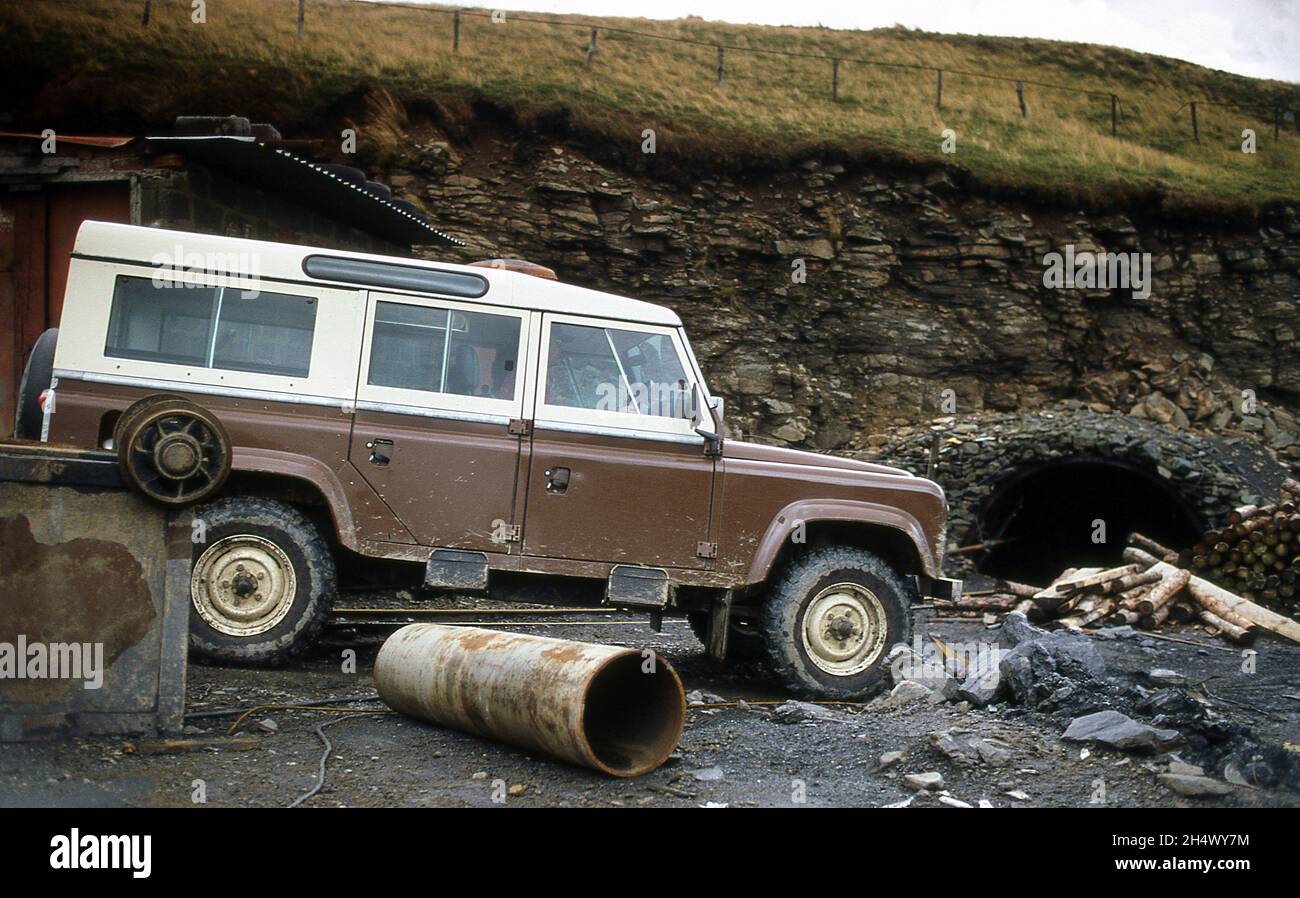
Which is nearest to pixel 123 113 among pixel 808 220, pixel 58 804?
pixel 808 220

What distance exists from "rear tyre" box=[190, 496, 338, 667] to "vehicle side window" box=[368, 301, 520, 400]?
1072mm

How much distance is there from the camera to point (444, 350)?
688 centimetres

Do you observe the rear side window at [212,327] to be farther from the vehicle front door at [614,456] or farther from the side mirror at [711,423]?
the side mirror at [711,423]

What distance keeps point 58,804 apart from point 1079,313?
72.6 ft

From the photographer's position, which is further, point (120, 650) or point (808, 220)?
point (808, 220)

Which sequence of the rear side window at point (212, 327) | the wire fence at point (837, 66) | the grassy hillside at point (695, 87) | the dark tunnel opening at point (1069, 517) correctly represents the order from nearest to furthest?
the rear side window at point (212, 327) < the dark tunnel opening at point (1069, 517) < the grassy hillside at point (695, 87) < the wire fence at point (837, 66)

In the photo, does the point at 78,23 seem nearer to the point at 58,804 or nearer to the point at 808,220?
the point at 808,220

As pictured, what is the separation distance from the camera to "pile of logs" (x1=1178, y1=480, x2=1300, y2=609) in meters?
12.4

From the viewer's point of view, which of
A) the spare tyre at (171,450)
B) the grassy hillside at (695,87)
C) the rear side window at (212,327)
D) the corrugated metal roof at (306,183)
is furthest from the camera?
the grassy hillside at (695,87)

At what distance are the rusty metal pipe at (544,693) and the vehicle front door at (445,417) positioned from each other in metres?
1.01

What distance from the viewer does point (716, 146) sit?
71.1 ft

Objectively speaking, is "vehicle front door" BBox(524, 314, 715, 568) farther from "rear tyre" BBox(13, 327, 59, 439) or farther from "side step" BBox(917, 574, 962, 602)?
"rear tyre" BBox(13, 327, 59, 439)

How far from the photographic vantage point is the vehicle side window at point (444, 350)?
6816 millimetres

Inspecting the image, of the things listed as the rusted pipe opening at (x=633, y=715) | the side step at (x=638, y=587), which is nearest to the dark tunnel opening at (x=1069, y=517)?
the side step at (x=638, y=587)
